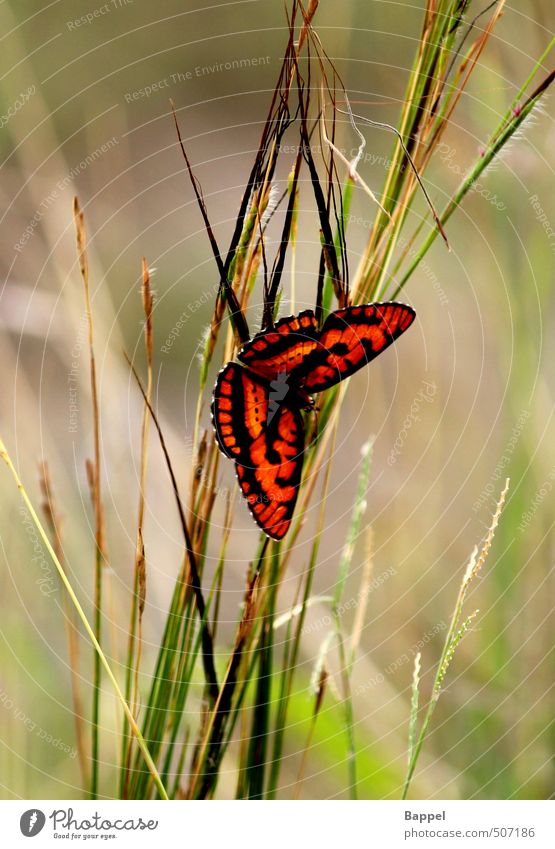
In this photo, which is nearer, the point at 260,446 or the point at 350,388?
the point at 260,446

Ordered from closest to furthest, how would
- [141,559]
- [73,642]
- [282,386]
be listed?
1. [141,559]
2. [282,386]
3. [73,642]

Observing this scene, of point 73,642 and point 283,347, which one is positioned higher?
point 283,347

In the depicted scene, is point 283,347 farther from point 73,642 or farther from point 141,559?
point 73,642

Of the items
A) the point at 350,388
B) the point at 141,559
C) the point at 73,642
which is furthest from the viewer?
the point at 350,388
